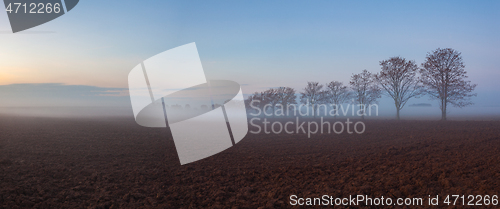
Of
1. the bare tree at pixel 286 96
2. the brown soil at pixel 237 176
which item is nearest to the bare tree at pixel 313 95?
the bare tree at pixel 286 96

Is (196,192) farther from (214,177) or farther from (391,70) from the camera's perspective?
(391,70)

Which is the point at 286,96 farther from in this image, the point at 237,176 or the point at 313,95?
the point at 237,176

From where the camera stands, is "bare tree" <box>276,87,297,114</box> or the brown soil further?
"bare tree" <box>276,87,297,114</box>

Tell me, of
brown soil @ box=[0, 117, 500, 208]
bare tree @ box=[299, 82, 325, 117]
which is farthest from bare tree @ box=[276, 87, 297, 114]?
brown soil @ box=[0, 117, 500, 208]

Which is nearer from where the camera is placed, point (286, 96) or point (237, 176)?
point (237, 176)

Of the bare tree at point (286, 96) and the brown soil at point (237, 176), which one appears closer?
the brown soil at point (237, 176)

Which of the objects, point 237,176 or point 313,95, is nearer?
point 237,176

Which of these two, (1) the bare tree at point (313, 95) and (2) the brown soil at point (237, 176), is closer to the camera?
(2) the brown soil at point (237, 176)

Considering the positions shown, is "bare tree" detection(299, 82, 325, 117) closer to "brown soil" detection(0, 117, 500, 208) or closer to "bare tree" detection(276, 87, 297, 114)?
"bare tree" detection(276, 87, 297, 114)

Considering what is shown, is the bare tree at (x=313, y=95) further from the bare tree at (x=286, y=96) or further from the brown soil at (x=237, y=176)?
the brown soil at (x=237, y=176)

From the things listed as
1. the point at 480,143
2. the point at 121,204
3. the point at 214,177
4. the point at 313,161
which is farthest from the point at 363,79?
the point at 121,204

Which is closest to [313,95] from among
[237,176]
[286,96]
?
[286,96]
